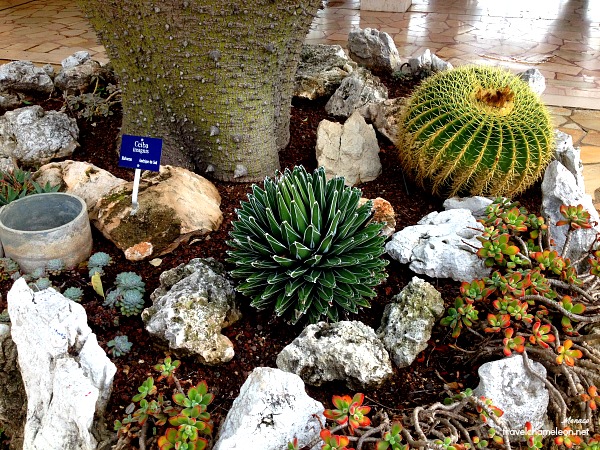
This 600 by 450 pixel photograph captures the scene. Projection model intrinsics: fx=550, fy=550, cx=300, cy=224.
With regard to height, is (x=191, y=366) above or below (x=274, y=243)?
below

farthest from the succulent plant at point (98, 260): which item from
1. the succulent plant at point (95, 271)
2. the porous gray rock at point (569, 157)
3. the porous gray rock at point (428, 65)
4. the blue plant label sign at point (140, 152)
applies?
the porous gray rock at point (428, 65)

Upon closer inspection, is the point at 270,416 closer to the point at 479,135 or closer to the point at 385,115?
the point at 479,135

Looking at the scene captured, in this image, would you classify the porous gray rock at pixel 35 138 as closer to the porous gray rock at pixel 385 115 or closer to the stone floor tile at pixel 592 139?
the porous gray rock at pixel 385 115

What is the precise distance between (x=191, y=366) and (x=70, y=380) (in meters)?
0.44

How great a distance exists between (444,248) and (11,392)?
5.32 ft

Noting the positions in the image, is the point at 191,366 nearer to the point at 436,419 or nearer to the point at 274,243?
the point at 274,243

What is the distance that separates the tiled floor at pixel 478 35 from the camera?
5164 mm

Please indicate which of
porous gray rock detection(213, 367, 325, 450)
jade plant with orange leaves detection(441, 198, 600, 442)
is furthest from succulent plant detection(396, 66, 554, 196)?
porous gray rock detection(213, 367, 325, 450)

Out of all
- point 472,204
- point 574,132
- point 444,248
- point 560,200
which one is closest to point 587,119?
point 574,132

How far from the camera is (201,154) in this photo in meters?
2.76

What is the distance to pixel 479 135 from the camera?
2402 mm

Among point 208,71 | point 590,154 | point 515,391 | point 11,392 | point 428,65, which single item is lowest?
point 590,154

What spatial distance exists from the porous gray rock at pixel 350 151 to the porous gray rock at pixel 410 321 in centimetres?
102

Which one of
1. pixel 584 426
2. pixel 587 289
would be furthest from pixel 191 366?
pixel 587 289
